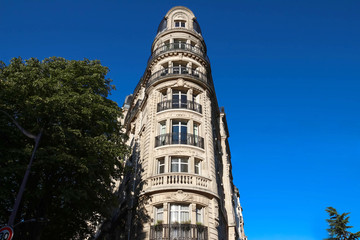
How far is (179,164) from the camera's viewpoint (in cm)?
1941

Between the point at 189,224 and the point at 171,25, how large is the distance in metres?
21.0

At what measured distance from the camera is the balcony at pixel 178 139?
2023 cm

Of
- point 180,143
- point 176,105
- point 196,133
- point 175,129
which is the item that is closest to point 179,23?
point 176,105

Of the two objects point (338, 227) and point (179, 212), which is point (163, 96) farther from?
point (338, 227)

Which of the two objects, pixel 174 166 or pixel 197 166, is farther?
pixel 197 166

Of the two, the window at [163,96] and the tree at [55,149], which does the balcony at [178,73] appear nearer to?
the window at [163,96]

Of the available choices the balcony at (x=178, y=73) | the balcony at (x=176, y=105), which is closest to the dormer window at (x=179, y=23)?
the balcony at (x=178, y=73)

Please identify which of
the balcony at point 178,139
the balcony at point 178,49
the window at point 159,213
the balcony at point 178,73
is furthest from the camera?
the balcony at point 178,49

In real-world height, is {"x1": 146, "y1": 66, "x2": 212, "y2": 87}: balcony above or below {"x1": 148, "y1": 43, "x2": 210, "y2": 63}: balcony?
below

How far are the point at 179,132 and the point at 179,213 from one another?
6.15m

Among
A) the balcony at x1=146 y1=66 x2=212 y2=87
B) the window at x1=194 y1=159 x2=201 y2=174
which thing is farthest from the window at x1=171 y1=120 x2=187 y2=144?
the balcony at x1=146 y1=66 x2=212 y2=87

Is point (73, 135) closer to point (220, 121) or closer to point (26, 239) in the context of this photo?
point (26, 239)

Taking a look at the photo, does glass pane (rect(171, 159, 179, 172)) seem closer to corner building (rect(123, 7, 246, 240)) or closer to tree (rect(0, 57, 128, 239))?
corner building (rect(123, 7, 246, 240))

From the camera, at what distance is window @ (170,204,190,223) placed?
1711cm
